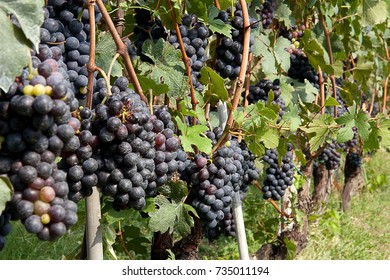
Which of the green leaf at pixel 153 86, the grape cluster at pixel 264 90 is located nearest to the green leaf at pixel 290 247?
the grape cluster at pixel 264 90

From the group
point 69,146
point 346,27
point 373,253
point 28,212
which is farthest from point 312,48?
point 373,253

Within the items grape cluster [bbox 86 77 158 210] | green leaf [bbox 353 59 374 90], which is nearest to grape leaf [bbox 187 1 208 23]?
grape cluster [bbox 86 77 158 210]

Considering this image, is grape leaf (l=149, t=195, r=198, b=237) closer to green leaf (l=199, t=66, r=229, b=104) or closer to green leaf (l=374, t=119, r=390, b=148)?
green leaf (l=199, t=66, r=229, b=104)

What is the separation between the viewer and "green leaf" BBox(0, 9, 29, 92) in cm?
94

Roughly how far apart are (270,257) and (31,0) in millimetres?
2709

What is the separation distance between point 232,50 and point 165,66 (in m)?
0.38

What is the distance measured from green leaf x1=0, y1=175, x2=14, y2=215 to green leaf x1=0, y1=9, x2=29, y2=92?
15cm

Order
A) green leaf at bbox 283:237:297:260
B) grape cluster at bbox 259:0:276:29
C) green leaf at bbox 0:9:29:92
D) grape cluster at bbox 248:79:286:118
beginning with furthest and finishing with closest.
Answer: green leaf at bbox 283:237:297:260 → grape cluster at bbox 248:79:286:118 → grape cluster at bbox 259:0:276:29 → green leaf at bbox 0:9:29:92

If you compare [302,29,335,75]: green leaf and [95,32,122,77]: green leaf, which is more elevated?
[95,32,122,77]: green leaf

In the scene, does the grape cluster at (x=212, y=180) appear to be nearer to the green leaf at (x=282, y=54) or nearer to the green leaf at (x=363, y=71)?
the green leaf at (x=282, y=54)

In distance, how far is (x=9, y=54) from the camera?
0.95 metres

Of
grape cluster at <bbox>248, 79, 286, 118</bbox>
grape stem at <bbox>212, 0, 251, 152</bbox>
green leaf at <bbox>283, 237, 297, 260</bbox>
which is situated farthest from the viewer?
green leaf at <bbox>283, 237, 297, 260</bbox>

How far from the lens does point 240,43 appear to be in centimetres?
206

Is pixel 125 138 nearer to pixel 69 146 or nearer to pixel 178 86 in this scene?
pixel 69 146
